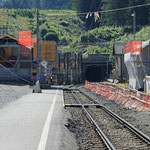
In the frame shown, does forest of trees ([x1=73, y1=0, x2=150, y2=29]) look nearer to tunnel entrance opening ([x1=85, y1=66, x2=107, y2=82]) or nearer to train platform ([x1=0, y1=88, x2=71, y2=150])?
tunnel entrance opening ([x1=85, y1=66, x2=107, y2=82])

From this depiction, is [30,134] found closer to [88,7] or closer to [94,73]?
[94,73]

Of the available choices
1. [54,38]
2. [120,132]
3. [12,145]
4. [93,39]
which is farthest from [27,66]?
[54,38]

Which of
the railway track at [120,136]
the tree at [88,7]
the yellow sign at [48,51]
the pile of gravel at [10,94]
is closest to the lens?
the railway track at [120,136]

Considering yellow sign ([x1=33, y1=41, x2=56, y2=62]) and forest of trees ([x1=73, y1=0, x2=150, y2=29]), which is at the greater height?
forest of trees ([x1=73, y1=0, x2=150, y2=29])

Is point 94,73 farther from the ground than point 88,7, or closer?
closer

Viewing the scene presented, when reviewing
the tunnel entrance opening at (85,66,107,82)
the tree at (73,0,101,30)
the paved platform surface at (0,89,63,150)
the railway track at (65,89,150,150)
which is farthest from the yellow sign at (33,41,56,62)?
the tree at (73,0,101,30)

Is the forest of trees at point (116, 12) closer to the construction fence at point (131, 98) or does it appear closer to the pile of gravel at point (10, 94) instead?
the pile of gravel at point (10, 94)

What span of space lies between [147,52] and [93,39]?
9215 cm

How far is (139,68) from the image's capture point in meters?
37.4

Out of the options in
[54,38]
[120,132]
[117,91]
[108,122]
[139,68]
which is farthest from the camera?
[54,38]

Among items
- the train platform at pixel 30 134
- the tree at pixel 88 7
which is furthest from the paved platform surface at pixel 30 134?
the tree at pixel 88 7

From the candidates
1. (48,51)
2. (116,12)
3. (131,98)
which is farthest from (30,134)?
(116,12)

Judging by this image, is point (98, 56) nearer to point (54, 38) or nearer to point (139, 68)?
point (139, 68)

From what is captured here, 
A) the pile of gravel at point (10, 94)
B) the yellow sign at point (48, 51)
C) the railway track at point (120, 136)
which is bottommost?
the railway track at point (120, 136)
